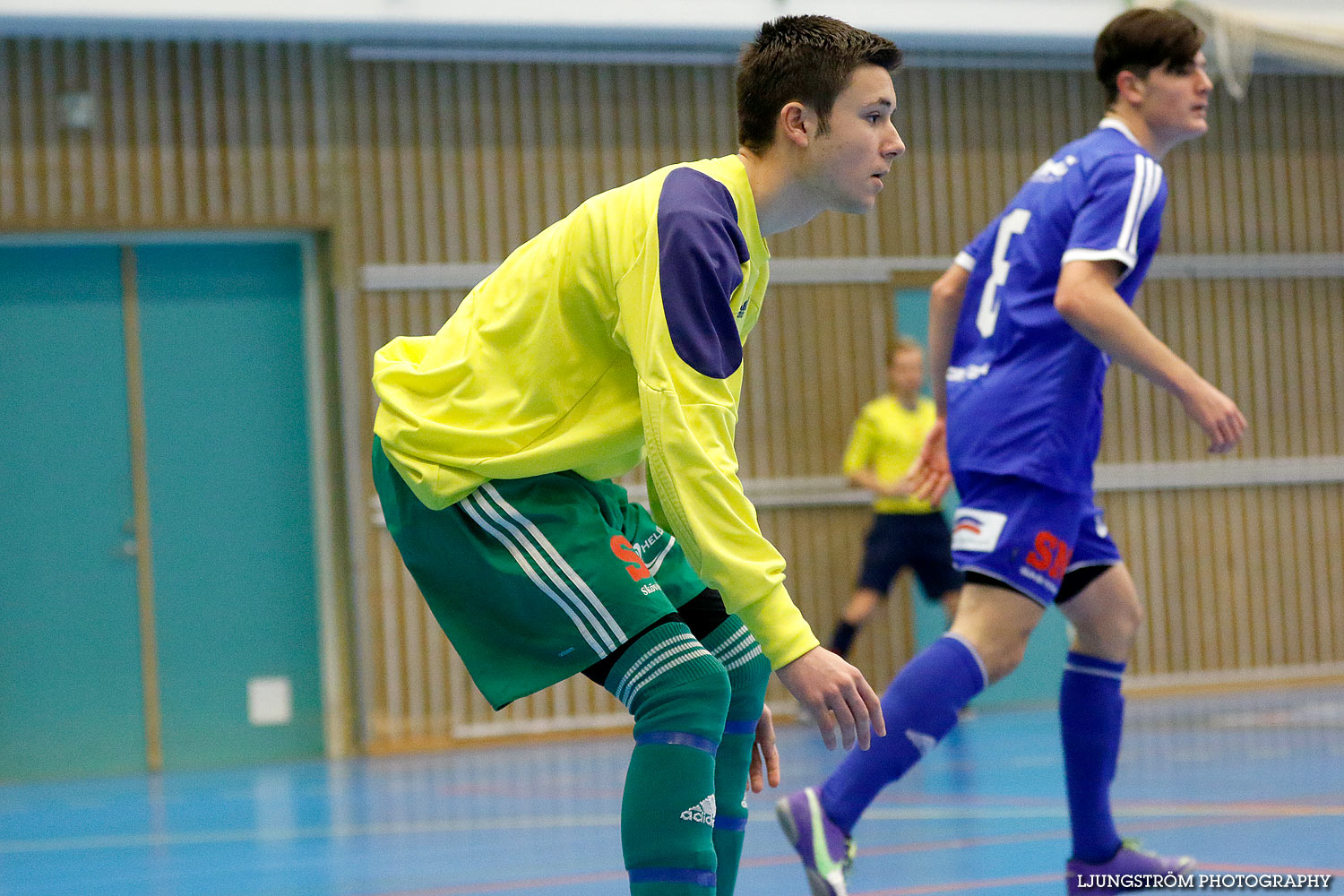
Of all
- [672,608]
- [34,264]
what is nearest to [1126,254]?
[672,608]

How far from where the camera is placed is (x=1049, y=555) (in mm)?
2994

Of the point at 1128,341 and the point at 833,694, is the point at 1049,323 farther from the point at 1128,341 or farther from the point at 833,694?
the point at 833,694

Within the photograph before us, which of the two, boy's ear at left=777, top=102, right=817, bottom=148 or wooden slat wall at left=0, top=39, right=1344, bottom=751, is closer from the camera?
boy's ear at left=777, top=102, right=817, bottom=148

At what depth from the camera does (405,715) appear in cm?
814

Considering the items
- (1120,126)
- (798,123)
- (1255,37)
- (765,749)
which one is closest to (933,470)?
(1120,126)

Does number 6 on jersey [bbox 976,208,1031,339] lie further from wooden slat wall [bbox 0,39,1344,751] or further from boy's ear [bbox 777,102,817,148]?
wooden slat wall [bbox 0,39,1344,751]

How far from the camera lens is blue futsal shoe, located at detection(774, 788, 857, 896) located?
285 cm

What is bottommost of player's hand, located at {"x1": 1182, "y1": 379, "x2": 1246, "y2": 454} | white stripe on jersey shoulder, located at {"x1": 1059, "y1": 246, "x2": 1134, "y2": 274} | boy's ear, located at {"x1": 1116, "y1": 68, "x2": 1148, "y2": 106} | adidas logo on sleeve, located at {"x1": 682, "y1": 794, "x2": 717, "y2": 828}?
adidas logo on sleeve, located at {"x1": 682, "y1": 794, "x2": 717, "y2": 828}

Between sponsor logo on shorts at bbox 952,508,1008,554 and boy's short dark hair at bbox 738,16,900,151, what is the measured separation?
107 centimetres

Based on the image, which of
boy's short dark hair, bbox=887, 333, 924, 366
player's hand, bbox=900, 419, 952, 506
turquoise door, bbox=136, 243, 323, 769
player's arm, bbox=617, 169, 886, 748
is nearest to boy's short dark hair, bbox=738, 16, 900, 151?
player's arm, bbox=617, 169, 886, 748

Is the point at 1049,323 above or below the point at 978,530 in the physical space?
above

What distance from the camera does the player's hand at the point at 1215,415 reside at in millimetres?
2820

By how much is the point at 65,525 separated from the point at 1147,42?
6.16 m

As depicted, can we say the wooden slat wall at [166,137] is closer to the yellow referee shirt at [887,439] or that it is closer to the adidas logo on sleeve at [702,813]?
the yellow referee shirt at [887,439]
